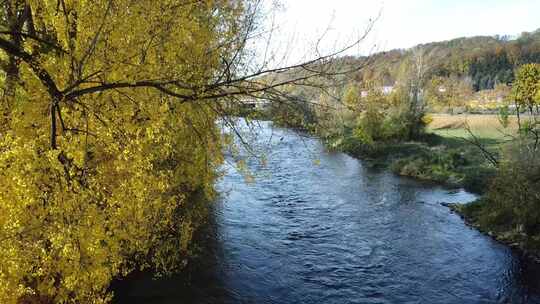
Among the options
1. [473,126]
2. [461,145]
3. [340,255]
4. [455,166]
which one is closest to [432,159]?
[455,166]

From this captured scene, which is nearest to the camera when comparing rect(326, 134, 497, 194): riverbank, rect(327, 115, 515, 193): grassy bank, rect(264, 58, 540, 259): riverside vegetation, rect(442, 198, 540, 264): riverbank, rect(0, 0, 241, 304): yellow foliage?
rect(0, 0, 241, 304): yellow foliage

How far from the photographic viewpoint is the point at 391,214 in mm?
17766

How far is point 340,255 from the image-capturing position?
13.5 metres

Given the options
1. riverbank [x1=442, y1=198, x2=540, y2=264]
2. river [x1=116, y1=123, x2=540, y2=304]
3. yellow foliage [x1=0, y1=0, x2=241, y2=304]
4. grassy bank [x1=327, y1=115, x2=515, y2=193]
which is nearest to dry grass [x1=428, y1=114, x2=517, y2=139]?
grassy bank [x1=327, y1=115, x2=515, y2=193]

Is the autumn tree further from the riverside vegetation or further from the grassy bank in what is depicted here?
the grassy bank

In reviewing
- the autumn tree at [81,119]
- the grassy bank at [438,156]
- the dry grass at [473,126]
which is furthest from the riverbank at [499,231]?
the dry grass at [473,126]

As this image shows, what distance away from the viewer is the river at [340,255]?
Answer: 1104cm

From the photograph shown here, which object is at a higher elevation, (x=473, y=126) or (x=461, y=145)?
(x=473, y=126)

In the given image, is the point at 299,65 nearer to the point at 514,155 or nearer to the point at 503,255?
the point at 503,255

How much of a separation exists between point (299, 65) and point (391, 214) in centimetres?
1225

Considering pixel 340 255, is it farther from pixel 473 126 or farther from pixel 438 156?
pixel 473 126

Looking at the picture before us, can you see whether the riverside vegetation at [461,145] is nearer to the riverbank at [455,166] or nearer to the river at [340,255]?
the riverbank at [455,166]

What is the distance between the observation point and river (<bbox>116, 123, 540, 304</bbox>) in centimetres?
1104

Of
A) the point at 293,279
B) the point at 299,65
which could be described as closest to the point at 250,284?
the point at 293,279
